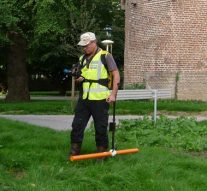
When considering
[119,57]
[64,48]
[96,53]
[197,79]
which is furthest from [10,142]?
[119,57]

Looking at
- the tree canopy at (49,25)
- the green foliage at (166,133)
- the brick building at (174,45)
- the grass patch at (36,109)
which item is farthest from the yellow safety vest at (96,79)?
the brick building at (174,45)

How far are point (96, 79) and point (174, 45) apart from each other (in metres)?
17.4

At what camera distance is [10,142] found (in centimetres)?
973

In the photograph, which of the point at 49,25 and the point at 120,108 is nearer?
the point at 120,108

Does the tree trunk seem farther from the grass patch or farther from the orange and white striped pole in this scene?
the orange and white striped pole

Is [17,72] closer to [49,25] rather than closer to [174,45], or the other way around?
[49,25]

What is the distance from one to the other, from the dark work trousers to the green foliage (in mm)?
1941

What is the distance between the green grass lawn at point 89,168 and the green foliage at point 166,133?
1.14 ft

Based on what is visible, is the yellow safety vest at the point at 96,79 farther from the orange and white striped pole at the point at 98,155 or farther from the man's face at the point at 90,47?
the orange and white striped pole at the point at 98,155

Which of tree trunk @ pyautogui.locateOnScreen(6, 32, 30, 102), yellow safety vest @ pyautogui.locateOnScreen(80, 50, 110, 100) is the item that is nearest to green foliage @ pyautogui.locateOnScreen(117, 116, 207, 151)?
yellow safety vest @ pyautogui.locateOnScreen(80, 50, 110, 100)

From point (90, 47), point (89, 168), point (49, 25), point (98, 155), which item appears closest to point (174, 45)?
point (49, 25)

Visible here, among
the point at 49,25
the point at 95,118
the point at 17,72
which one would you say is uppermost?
the point at 49,25

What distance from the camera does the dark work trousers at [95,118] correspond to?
841 cm

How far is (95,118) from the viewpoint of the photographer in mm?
8438
